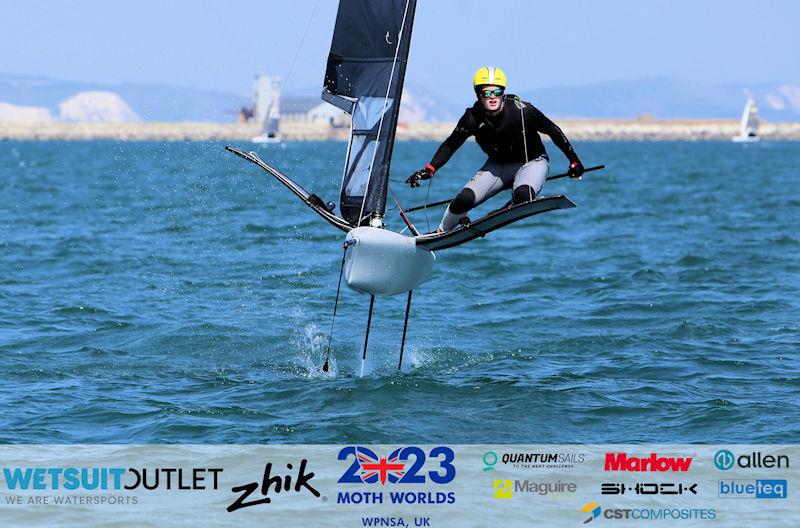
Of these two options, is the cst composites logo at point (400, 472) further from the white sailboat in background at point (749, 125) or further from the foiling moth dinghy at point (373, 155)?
the white sailboat in background at point (749, 125)

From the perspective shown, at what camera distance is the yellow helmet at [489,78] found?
10.1 m

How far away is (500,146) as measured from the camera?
1061 centimetres

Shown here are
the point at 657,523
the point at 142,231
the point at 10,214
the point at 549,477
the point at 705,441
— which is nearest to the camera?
the point at 657,523

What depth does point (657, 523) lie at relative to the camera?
24.8ft

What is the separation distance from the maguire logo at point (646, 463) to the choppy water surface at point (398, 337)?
54cm

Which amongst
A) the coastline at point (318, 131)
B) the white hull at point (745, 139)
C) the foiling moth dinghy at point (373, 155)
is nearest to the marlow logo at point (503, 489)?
the foiling moth dinghy at point (373, 155)

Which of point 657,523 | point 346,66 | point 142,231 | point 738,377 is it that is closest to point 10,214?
point 142,231

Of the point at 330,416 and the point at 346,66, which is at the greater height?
the point at 346,66

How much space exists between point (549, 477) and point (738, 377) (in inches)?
148

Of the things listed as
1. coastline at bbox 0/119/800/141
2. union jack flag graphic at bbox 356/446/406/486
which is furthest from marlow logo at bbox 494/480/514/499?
coastline at bbox 0/119/800/141

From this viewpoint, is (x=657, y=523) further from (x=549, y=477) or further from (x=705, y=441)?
(x=705, y=441)

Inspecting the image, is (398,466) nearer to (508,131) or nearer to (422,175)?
(422,175)

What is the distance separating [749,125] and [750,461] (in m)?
167

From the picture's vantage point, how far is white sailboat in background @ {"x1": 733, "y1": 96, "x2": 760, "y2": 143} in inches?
6289
